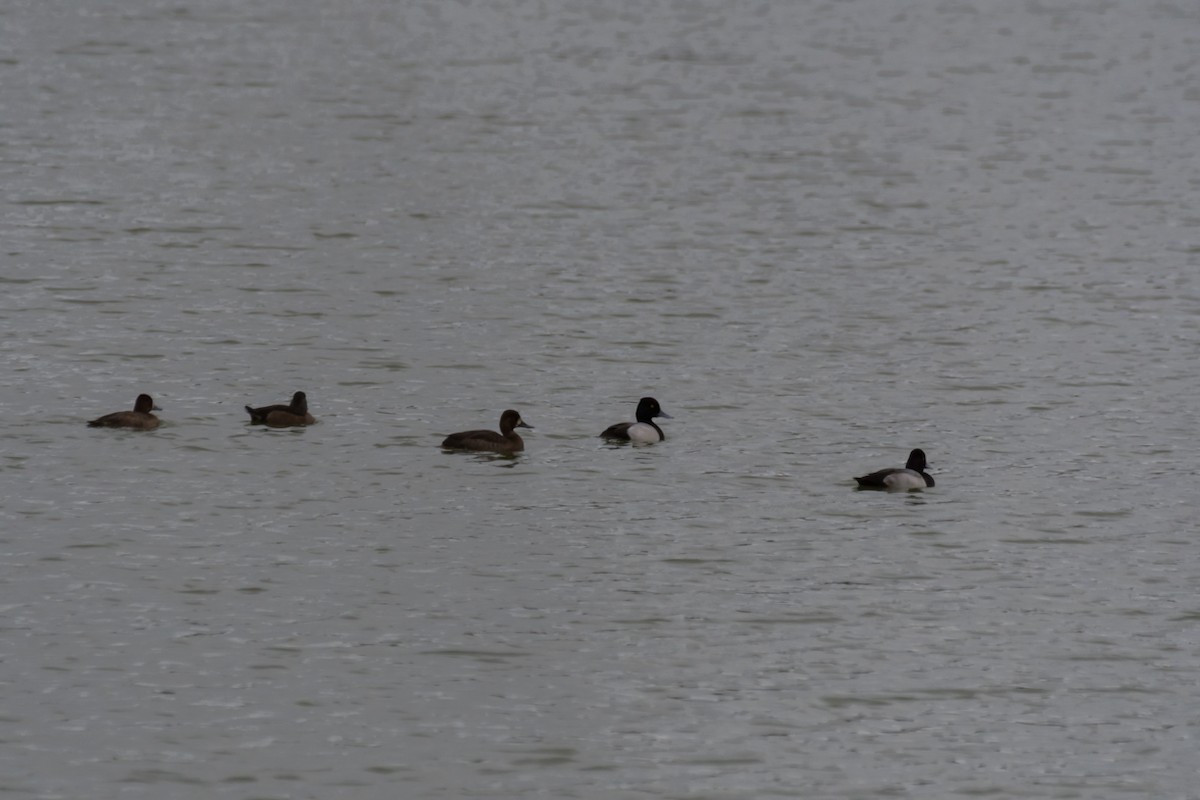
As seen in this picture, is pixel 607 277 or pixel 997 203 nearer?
pixel 607 277

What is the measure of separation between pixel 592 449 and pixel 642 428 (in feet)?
2.02

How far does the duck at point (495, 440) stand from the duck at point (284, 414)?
66.4 inches

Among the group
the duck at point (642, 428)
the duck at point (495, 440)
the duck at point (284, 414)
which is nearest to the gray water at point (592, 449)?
the duck at point (495, 440)

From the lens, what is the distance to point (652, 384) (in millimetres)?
25875

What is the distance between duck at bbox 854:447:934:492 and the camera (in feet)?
67.3

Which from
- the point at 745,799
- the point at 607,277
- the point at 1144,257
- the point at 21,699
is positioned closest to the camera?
the point at 745,799

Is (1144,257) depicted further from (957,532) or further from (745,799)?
(745,799)

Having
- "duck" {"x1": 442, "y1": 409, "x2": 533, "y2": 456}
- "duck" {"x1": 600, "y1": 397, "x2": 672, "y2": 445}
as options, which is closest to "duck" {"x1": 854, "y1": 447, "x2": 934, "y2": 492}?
"duck" {"x1": 600, "y1": 397, "x2": 672, "y2": 445}

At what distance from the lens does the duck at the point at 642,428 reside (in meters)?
22.4

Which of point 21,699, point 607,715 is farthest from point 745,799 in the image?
point 21,699

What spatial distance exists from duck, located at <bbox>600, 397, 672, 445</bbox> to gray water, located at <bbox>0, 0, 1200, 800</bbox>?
12.2 inches

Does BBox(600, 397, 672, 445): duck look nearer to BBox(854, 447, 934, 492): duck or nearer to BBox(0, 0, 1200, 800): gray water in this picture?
BBox(0, 0, 1200, 800): gray water

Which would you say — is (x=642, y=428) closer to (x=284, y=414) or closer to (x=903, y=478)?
(x=903, y=478)

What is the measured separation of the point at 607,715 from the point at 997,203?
2696cm
